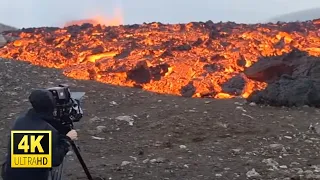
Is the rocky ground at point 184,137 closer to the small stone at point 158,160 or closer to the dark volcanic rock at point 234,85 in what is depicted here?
the small stone at point 158,160

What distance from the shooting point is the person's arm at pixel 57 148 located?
4457 millimetres

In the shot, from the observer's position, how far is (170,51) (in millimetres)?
14711

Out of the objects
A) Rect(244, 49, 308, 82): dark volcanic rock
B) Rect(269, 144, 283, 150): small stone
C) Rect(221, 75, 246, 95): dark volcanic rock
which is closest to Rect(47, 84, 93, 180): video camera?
Rect(269, 144, 283, 150): small stone

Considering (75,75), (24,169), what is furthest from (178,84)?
A: (24,169)

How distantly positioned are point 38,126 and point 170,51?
1047 cm

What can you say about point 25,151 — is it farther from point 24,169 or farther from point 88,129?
point 88,129

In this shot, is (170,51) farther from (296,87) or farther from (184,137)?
(184,137)

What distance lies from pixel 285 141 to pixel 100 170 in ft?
8.86

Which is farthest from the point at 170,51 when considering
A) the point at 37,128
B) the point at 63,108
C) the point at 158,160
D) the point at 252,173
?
the point at 37,128

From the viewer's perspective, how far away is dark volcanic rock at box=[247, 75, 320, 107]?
9844 millimetres

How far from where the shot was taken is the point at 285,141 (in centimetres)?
767

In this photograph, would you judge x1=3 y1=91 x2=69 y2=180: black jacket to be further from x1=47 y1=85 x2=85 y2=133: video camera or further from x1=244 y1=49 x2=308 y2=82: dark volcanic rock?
x1=244 y1=49 x2=308 y2=82: dark volcanic rock

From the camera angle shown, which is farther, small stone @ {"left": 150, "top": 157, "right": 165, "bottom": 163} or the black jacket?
small stone @ {"left": 150, "top": 157, "right": 165, "bottom": 163}

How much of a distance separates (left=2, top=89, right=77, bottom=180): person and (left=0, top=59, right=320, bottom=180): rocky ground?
2023mm
